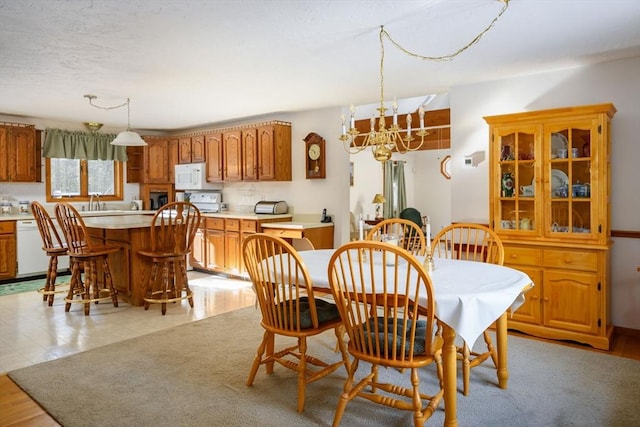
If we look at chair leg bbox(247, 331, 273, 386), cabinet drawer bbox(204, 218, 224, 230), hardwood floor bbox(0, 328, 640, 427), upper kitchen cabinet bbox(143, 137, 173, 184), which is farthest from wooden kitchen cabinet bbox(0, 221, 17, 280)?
chair leg bbox(247, 331, 273, 386)

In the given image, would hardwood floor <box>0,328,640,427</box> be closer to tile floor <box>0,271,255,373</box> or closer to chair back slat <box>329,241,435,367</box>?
tile floor <box>0,271,255,373</box>

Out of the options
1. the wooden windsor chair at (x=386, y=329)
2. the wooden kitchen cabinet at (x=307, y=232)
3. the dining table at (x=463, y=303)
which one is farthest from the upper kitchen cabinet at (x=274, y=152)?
the wooden windsor chair at (x=386, y=329)

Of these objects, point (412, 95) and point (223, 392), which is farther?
point (412, 95)

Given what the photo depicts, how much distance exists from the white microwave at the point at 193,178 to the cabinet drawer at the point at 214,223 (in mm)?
758

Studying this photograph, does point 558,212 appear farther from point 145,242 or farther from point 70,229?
point 70,229

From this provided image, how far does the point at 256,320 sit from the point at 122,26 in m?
2.58

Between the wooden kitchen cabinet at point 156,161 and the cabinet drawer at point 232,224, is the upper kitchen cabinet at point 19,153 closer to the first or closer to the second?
the wooden kitchen cabinet at point 156,161


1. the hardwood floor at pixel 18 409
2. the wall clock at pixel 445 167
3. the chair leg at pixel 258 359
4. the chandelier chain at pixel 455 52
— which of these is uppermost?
the chandelier chain at pixel 455 52

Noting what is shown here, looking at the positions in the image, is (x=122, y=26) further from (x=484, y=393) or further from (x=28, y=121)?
(x=28, y=121)

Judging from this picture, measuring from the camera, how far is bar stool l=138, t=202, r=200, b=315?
4.28 meters

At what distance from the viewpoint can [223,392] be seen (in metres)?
2.60

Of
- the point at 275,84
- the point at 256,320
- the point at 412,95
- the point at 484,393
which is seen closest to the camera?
the point at 484,393

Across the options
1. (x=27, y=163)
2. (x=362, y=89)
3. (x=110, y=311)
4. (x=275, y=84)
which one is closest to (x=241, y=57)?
(x=275, y=84)

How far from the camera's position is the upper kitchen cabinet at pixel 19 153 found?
5867mm
